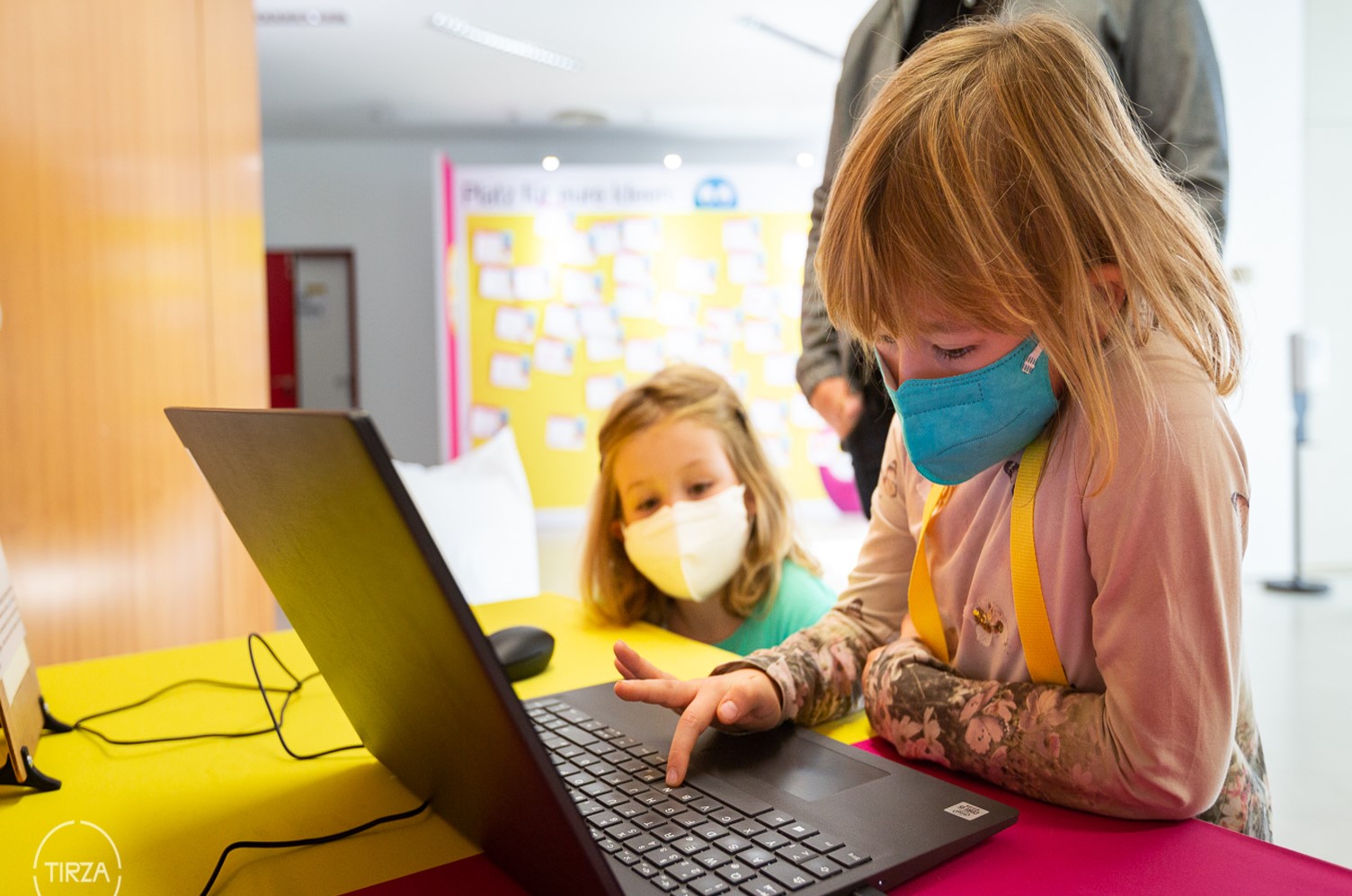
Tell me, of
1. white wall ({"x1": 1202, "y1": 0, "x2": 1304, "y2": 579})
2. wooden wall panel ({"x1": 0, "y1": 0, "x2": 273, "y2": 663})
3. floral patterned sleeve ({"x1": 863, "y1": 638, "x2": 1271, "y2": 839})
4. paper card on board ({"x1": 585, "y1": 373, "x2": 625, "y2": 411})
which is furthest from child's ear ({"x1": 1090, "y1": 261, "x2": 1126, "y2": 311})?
paper card on board ({"x1": 585, "y1": 373, "x2": 625, "y2": 411})

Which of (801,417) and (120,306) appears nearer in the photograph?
(120,306)

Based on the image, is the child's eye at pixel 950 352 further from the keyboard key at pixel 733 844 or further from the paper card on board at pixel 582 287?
the paper card on board at pixel 582 287

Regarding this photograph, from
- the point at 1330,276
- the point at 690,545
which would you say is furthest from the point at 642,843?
the point at 1330,276

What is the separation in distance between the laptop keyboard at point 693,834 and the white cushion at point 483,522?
1521 mm

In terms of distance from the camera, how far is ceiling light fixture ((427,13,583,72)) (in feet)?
15.8

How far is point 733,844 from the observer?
53cm

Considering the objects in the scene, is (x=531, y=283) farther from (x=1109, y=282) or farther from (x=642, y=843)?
(x=642, y=843)

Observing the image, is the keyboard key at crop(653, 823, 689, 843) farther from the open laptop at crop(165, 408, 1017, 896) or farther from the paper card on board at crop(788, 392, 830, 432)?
the paper card on board at crop(788, 392, 830, 432)

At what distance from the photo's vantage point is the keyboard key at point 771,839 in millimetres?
530

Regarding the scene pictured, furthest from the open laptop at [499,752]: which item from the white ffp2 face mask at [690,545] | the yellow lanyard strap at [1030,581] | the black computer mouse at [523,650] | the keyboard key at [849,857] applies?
the white ffp2 face mask at [690,545]

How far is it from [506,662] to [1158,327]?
2.18 feet

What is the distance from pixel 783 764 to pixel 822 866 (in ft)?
0.51

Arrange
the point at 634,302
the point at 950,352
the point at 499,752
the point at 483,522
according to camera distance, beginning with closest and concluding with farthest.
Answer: the point at 499,752 → the point at 950,352 → the point at 483,522 → the point at 634,302

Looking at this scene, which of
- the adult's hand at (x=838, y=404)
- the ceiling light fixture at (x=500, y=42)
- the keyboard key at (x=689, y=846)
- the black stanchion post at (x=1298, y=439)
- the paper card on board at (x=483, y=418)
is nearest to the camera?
the keyboard key at (x=689, y=846)
